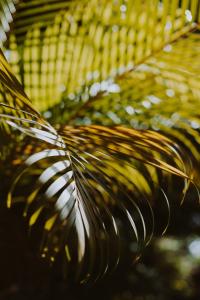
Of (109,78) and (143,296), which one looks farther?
(143,296)

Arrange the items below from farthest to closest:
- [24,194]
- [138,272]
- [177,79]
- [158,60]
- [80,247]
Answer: [138,272]
[24,194]
[158,60]
[177,79]
[80,247]

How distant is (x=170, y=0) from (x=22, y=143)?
555 mm

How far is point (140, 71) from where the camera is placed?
4.92 ft

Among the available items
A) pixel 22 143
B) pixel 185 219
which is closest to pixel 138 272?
pixel 185 219

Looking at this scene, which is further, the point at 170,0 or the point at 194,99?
the point at 170,0

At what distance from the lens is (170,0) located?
1466 mm

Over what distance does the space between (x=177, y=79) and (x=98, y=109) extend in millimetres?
290

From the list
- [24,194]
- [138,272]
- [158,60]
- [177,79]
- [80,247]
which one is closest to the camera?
[80,247]

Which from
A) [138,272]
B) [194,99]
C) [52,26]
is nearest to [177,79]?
[194,99]

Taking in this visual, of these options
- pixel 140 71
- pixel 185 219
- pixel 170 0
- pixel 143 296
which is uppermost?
pixel 170 0

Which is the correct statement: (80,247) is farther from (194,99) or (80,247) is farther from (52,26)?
(52,26)

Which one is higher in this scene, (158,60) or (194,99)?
(158,60)

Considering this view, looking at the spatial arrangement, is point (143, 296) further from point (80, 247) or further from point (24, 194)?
point (80, 247)

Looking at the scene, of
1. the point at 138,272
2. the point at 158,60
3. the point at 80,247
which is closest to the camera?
the point at 80,247
